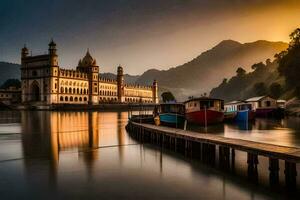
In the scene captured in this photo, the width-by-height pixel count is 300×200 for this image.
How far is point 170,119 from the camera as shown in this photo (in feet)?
209

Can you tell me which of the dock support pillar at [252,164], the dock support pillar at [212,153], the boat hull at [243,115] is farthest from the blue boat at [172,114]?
the dock support pillar at [252,164]

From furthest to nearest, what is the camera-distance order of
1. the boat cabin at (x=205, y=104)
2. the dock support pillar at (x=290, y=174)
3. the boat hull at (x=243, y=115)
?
the boat hull at (x=243, y=115) → the boat cabin at (x=205, y=104) → the dock support pillar at (x=290, y=174)

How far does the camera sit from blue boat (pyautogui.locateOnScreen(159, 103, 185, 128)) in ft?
208

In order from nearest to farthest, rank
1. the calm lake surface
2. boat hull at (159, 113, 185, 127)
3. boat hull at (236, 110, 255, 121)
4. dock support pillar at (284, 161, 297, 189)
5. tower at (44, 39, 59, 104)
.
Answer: the calm lake surface, dock support pillar at (284, 161, 297, 189), boat hull at (159, 113, 185, 127), boat hull at (236, 110, 255, 121), tower at (44, 39, 59, 104)

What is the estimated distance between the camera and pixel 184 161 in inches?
1179

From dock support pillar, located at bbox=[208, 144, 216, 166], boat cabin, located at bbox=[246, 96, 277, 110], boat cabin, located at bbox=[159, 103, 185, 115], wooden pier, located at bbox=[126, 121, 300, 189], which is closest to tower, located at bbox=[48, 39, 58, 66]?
boat cabin, located at bbox=[246, 96, 277, 110]

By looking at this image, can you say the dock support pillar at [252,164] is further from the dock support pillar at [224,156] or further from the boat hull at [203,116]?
the boat hull at [203,116]

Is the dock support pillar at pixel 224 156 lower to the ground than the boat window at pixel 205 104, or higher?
lower

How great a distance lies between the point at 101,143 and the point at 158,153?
35.4 feet

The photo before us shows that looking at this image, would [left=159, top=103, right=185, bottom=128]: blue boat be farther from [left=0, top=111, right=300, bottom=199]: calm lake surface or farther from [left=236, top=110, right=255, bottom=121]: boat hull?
[left=0, top=111, right=300, bottom=199]: calm lake surface

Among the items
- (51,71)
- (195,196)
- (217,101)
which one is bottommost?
(195,196)

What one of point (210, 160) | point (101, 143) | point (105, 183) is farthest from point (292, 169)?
point (101, 143)

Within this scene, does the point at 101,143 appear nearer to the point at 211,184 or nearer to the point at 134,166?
the point at 134,166

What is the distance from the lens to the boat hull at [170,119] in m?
63.4
